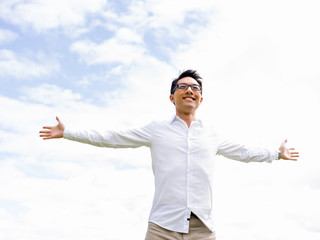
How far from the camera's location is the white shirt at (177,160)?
534 cm

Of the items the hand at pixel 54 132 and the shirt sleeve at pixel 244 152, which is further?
the shirt sleeve at pixel 244 152

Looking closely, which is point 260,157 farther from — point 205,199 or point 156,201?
point 156,201

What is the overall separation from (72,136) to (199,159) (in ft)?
6.10

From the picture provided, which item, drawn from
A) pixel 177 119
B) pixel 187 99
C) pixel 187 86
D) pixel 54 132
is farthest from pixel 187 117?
pixel 54 132

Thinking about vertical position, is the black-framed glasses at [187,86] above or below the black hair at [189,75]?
below

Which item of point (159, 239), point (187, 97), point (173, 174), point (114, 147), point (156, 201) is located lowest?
point (159, 239)

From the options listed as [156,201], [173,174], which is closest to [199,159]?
[173,174]

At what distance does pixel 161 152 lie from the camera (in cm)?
566

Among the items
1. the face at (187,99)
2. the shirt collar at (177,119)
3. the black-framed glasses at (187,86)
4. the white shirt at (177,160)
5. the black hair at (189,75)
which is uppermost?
the black hair at (189,75)

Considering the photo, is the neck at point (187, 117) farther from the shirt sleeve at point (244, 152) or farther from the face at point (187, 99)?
the shirt sleeve at point (244, 152)

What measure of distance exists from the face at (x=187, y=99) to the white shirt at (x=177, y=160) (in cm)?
22

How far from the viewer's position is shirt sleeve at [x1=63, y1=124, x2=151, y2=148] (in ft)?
18.7

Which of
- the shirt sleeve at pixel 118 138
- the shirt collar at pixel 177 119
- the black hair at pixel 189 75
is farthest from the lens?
the black hair at pixel 189 75

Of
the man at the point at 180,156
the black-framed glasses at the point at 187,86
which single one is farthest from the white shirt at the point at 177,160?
the black-framed glasses at the point at 187,86
